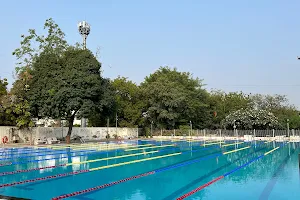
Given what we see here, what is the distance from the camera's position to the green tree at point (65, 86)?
72.8ft

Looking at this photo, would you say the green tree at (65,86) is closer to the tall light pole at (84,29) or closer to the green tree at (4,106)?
the green tree at (4,106)

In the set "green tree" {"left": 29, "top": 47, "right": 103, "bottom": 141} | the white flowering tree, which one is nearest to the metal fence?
the white flowering tree

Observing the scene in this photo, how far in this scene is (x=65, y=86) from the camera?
891 inches

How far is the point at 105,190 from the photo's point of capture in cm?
757

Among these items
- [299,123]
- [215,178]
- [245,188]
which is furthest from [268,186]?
[299,123]

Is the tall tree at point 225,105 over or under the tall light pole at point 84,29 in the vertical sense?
under

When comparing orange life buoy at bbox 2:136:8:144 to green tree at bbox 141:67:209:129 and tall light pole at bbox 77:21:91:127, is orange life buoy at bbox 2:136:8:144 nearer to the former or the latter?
green tree at bbox 141:67:209:129

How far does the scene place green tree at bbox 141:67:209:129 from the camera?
34.5m

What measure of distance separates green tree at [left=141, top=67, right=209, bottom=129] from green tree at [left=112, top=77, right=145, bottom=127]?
110cm

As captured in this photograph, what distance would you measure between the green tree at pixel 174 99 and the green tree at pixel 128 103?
1.10 meters

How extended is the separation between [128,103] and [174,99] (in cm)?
610

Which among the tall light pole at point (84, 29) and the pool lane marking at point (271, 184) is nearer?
the pool lane marking at point (271, 184)

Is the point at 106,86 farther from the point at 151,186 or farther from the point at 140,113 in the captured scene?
the point at 151,186

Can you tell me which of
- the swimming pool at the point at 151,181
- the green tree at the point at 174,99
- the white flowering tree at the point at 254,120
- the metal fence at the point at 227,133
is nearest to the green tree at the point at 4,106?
the swimming pool at the point at 151,181
